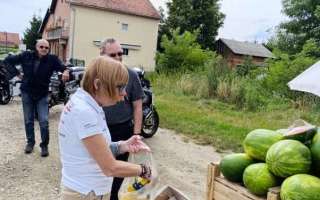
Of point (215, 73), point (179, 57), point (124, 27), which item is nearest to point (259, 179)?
point (215, 73)

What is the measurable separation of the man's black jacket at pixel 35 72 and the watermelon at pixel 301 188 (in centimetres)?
461

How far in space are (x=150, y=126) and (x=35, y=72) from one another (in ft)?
8.56

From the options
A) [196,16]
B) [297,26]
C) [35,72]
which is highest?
[196,16]

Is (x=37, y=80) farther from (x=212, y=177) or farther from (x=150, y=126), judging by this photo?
(x=212, y=177)

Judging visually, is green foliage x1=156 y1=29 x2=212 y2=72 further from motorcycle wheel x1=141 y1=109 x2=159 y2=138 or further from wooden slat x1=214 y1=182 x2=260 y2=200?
wooden slat x1=214 y1=182 x2=260 y2=200

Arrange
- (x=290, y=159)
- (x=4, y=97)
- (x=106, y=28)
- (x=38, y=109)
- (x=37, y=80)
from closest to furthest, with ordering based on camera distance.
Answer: (x=290, y=159) < (x=37, y=80) < (x=38, y=109) < (x=4, y=97) < (x=106, y=28)

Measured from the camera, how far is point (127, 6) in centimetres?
3522

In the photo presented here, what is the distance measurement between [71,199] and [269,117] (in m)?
9.24

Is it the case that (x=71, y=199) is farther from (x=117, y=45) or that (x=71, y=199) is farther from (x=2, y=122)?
(x=2, y=122)

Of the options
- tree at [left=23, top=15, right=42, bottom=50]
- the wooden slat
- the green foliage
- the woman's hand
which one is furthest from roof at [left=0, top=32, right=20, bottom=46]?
the wooden slat

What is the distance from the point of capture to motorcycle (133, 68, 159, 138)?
23.9 ft

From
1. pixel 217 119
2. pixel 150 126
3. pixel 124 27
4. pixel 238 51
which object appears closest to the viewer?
pixel 150 126

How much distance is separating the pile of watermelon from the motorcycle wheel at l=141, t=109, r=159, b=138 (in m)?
5.06

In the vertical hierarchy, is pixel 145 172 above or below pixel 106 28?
below
